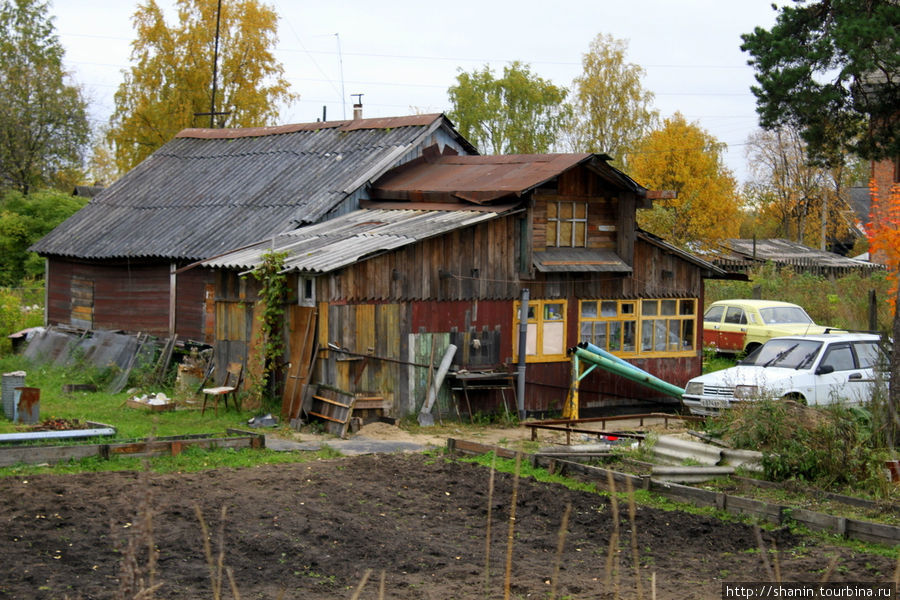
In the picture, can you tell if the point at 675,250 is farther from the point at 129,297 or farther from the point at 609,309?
the point at 129,297

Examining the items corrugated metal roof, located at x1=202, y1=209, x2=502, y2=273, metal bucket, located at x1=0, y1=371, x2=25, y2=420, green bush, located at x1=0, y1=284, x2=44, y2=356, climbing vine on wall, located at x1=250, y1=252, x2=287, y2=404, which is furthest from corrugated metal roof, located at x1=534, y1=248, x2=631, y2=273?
green bush, located at x1=0, y1=284, x2=44, y2=356

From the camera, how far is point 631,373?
19984mm

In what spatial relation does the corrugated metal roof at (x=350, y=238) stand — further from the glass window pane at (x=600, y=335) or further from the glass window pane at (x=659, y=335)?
the glass window pane at (x=659, y=335)

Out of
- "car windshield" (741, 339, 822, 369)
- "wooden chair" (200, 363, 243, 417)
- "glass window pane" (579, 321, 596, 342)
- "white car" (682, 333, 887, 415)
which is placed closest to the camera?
"white car" (682, 333, 887, 415)

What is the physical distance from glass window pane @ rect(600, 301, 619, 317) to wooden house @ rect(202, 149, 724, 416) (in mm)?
49

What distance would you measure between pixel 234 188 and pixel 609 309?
31.4ft

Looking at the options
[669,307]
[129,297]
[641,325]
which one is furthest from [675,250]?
[129,297]

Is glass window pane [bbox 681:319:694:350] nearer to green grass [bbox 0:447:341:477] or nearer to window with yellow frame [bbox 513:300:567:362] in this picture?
window with yellow frame [bbox 513:300:567:362]

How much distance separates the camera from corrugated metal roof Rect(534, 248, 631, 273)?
64.0ft

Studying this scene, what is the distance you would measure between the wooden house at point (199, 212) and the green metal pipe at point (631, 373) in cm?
596

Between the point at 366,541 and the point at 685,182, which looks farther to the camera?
the point at 685,182

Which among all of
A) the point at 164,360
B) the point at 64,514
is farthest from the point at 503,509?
the point at 164,360

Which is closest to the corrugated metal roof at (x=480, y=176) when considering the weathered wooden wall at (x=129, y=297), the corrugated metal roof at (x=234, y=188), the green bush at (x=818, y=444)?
the corrugated metal roof at (x=234, y=188)

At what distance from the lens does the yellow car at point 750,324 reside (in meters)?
26.8
